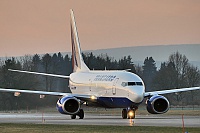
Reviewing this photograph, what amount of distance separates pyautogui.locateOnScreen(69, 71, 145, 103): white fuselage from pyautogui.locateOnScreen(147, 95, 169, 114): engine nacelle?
5.57 feet

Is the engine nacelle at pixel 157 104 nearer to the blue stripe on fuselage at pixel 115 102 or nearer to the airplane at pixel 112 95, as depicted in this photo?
the airplane at pixel 112 95

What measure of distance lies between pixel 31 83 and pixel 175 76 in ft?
146

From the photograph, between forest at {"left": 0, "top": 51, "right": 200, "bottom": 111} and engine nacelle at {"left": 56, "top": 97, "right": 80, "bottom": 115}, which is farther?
forest at {"left": 0, "top": 51, "right": 200, "bottom": 111}

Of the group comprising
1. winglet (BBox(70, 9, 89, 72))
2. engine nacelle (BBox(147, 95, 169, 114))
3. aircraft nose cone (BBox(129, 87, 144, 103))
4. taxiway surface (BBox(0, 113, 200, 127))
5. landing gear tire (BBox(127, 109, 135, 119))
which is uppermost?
winglet (BBox(70, 9, 89, 72))

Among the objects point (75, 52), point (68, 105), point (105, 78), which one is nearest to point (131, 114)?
point (68, 105)

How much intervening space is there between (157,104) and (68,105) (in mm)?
7138

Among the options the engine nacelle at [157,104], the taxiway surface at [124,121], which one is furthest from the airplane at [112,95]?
the taxiway surface at [124,121]

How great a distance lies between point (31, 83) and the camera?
105 meters

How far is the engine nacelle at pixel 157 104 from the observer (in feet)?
192

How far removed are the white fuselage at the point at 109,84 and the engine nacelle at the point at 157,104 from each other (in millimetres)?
1699

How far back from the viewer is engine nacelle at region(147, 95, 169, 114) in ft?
192

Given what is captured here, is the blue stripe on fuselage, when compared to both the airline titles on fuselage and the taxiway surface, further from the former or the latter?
the airline titles on fuselage

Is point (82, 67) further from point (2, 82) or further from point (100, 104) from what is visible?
point (2, 82)

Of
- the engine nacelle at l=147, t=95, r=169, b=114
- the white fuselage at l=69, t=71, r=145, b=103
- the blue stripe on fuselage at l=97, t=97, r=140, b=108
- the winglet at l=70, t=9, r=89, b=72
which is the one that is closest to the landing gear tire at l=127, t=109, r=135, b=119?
the blue stripe on fuselage at l=97, t=97, r=140, b=108
